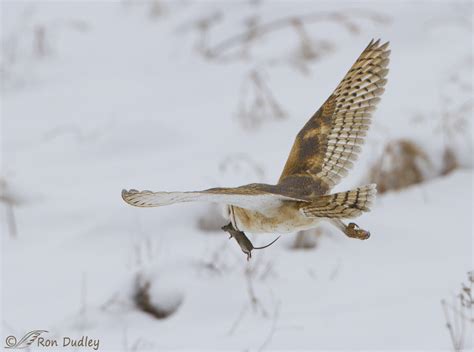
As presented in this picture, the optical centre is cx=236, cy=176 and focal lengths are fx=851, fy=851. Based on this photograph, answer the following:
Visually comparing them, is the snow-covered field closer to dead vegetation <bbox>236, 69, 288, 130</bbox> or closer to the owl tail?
dead vegetation <bbox>236, 69, 288, 130</bbox>

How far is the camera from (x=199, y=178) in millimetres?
6109

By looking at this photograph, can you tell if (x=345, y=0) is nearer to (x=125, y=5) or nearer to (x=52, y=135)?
(x=125, y=5)

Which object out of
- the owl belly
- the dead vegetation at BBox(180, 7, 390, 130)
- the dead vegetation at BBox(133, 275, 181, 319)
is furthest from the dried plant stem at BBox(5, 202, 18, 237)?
the owl belly

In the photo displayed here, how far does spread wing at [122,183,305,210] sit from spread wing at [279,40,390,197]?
0.63 meters

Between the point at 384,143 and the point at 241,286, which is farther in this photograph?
the point at 384,143

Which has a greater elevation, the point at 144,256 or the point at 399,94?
the point at 399,94

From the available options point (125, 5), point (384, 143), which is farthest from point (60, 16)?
point (384, 143)

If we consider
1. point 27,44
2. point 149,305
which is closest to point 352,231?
point 149,305

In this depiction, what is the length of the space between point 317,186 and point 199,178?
3.27 metres

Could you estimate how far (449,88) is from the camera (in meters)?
7.22

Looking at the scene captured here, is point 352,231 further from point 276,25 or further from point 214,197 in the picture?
point 276,25

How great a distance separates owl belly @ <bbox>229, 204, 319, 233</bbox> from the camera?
2.49 metres

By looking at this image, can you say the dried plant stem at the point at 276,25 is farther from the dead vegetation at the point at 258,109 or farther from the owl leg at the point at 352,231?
the owl leg at the point at 352,231

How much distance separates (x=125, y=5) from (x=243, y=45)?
8.82 feet
